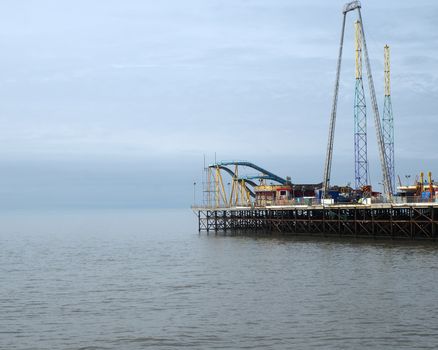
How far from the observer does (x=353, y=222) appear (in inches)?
3137

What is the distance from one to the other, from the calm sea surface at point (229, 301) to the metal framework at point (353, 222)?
710 centimetres

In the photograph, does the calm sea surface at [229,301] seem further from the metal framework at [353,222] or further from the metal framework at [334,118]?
the metal framework at [334,118]

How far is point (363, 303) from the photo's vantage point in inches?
1373

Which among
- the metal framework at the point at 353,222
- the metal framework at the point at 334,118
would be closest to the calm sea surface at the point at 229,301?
the metal framework at the point at 353,222

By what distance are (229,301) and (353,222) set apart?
149 ft

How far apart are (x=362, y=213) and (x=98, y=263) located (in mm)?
32948

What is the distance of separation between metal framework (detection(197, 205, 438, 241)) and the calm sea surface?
7101 millimetres

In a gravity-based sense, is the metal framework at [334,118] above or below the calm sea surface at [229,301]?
above

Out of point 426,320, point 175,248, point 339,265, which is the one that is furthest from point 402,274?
point 175,248

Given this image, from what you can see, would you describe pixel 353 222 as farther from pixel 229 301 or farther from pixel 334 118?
pixel 229 301

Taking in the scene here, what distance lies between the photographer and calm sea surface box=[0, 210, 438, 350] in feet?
92.8

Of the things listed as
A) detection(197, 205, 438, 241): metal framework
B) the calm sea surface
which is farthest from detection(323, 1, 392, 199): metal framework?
the calm sea surface

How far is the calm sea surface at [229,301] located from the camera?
28297 mm

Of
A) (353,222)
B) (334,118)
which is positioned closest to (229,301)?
(353,222)
